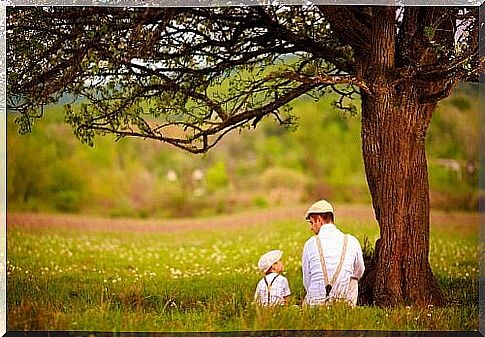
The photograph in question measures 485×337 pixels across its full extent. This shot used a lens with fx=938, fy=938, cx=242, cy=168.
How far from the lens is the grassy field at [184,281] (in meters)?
7.95

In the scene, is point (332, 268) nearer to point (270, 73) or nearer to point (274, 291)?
point (274, 291)

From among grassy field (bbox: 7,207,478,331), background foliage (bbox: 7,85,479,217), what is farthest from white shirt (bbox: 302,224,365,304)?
background foliage (bbox: 7,85,479,217)

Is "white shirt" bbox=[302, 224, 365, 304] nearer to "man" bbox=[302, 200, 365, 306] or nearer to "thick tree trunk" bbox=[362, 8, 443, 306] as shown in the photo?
"man" bbox=[302, 200, 365, 306]

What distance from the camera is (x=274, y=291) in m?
8.25

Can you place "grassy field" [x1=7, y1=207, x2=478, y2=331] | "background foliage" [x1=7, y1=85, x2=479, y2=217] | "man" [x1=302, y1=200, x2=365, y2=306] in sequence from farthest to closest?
"background foliage" [x1=7, y1=85, x2=479, y2=217], "man" [x1=302, y1=200, x2=365, y2=306], "grassy field" [x1=7, y1=207, x2=478, y2=331]

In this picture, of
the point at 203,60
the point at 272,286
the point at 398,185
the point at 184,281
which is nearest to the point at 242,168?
the point at 184,281

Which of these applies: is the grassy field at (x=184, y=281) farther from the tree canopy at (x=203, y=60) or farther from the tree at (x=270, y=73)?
the tree canopy at (x=203, y=60)

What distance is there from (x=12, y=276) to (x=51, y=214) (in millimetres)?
1265

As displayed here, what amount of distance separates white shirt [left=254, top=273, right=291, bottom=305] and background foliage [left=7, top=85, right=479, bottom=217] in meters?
1.84

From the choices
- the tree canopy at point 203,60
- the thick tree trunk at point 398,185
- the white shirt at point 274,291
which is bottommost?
the white shirt at point 274,291

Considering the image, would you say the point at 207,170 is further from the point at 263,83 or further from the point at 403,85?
the point at 403,85

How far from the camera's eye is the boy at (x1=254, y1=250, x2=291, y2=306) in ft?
27.0

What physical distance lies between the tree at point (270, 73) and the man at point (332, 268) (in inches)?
13.2

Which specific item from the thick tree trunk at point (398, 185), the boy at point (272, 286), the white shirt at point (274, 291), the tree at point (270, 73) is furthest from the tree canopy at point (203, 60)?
the white shirt at point (274, 291)
